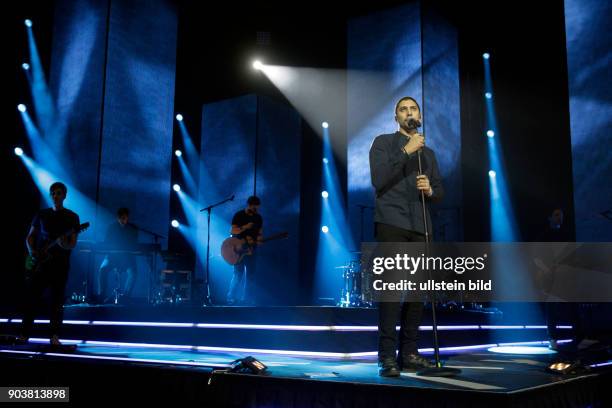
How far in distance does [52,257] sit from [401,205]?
367cm

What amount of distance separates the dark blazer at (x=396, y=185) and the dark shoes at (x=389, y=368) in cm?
73

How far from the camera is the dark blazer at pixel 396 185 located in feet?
10.1

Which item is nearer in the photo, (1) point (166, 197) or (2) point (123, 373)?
(2) point (123, 373)

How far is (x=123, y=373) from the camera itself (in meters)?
3.48

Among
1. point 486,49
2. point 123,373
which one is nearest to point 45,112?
point 123,373

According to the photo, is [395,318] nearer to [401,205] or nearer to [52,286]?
[401,205]

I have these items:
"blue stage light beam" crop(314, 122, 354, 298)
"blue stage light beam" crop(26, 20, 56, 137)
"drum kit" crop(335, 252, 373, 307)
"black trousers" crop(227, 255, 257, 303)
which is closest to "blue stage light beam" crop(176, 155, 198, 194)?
"blue stage light beam" crop(314, 122, 354, 298)

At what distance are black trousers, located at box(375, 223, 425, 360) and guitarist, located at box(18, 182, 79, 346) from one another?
344cm

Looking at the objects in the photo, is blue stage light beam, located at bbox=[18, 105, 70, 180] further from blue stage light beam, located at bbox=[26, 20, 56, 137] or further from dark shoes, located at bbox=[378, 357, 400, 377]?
dark shoes, located at bbox=[378, 357, 400, 377]

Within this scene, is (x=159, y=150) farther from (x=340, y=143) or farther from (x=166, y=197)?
(x=340, y=143)

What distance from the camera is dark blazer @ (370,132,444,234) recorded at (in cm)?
308

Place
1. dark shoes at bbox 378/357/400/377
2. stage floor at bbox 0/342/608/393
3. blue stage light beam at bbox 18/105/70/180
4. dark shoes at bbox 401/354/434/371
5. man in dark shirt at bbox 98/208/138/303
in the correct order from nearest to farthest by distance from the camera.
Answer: stage floor at bbox 0/342/608/393 < dark shoes at bbox 378/357/400/377 < dark shoes at bbox 401/354/434/371 < man in dark shirt at bbox 98/208/138/303 < blue stage light beam at bbox 18/105/70/180

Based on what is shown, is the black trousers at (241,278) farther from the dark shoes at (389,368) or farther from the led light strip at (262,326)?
the dark shoes at (389,368)

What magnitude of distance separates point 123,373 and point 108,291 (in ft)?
17.0
